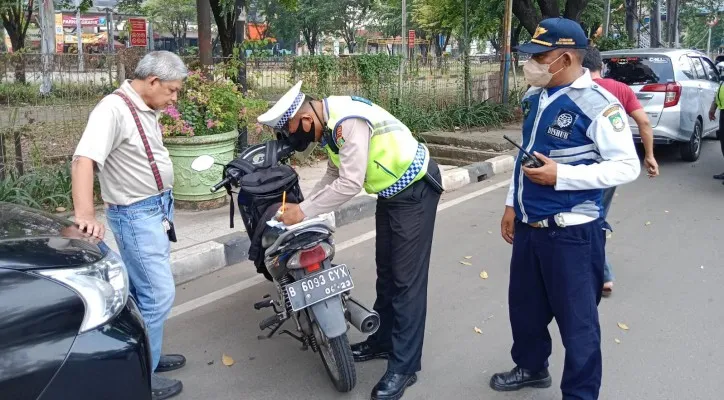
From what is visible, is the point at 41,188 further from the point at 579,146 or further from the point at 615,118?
the point at 615,118

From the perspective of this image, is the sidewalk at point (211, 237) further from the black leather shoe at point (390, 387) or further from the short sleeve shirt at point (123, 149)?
the black leather shoe at point (390, 387)

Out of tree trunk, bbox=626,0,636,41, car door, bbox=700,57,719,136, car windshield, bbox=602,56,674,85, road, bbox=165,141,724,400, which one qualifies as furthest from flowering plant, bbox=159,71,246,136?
tree trunk, bbox=626,0,636,41

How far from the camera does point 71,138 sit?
6551 millimetres

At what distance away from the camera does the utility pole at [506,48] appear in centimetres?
1238

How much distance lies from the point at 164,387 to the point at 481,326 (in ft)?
6.40

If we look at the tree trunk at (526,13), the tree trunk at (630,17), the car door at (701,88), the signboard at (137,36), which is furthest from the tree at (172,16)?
the car door at (701,88)

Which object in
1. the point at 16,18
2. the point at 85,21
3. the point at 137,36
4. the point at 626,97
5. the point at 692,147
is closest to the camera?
the point at 626,97

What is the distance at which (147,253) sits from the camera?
312 centimetres

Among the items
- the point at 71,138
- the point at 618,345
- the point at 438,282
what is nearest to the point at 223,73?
the point at 71,138

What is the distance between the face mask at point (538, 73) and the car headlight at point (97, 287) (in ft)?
6.05

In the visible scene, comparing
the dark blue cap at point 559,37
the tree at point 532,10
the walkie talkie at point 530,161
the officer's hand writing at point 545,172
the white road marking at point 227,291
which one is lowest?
the white road marking at point 227,291

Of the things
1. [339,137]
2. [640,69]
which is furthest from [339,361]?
[640,69]

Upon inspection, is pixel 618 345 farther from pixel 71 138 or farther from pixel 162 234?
pixel 71 138

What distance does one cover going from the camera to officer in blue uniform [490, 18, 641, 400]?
8.75 ft
